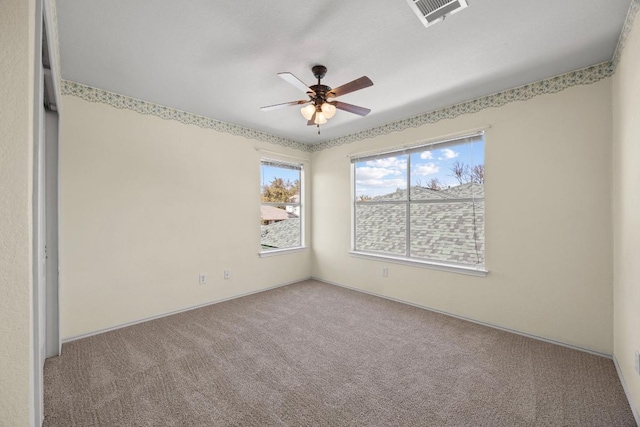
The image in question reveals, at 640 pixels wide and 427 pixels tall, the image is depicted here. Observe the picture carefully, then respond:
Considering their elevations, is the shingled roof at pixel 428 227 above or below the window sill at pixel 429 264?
above

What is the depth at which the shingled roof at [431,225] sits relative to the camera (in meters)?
3.16

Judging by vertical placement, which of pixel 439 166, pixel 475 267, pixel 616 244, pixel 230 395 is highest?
pixel 439 166

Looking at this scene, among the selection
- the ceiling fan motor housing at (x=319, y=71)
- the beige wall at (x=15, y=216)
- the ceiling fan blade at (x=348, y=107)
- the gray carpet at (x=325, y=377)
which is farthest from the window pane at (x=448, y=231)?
the beige wall at (x=15, y=216)

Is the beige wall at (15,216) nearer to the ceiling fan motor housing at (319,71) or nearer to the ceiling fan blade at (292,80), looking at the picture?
the ceiling fan blade at (292,80)

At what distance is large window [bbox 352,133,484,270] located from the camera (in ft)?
10.4

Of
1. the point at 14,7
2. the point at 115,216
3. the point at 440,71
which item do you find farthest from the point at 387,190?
the point at 14,7

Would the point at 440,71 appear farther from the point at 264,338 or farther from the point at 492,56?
the point at 264,338

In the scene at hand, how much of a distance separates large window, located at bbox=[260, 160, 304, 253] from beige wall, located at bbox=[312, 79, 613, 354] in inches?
92.2

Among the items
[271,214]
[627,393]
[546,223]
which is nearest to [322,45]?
[546,223]

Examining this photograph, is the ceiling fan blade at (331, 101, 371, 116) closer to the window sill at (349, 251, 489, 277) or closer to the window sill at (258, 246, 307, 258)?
the window sill at (349, 251, 489, 277)

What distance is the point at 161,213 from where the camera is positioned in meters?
3.27

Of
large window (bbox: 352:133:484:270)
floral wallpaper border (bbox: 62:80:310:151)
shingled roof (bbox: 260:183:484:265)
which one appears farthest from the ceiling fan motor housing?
shingled roof (bbox: 260:183:484:265)

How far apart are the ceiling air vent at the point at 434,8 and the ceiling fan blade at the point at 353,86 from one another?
48 cm

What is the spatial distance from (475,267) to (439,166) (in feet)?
4.23
